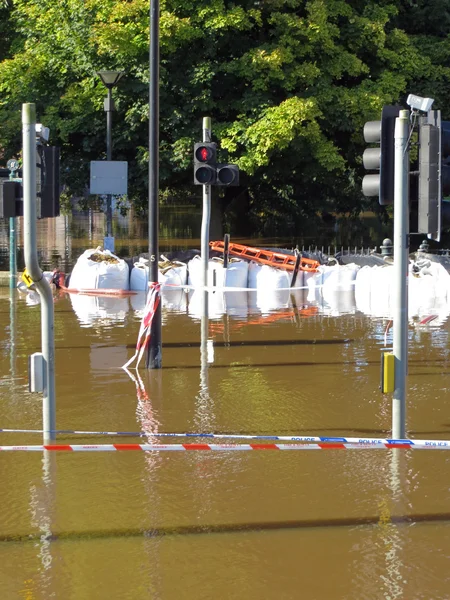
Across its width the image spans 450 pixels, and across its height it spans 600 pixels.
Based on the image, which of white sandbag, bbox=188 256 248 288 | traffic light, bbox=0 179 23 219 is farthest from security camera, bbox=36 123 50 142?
white sandbag, bbox=188 256 248 288

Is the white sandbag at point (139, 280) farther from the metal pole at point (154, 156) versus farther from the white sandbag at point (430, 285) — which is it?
the metal pole at point (154, 156)

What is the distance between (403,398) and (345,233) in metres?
32.9

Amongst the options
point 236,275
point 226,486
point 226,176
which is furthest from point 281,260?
point 226,486

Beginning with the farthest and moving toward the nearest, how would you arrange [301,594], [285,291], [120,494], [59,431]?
[285,291]
[59,431]
[120,494]
[301,594]

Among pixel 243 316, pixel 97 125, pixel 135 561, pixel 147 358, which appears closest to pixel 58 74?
pixel 97 125

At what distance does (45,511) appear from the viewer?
7332 mm

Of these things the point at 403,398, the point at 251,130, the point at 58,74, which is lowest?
the point at 403,398

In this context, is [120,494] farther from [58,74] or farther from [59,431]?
[58,74]

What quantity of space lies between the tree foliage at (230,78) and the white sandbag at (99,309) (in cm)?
869

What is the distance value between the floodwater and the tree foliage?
48.0 ft

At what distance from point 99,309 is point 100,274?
243 cm

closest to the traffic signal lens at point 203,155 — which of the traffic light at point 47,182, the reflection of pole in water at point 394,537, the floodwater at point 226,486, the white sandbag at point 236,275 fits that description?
the floodwater at point 226,486

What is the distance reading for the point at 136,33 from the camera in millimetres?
27594

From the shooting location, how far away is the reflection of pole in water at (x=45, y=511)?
6.15 metres
